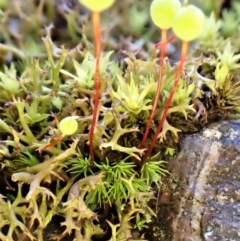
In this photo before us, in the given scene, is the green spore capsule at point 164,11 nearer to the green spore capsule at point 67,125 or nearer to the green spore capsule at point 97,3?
the green spore capsule at point 97,3

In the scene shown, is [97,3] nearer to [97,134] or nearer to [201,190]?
[97,134]

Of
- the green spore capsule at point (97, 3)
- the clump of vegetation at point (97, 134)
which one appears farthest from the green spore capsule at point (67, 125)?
the green spore capsule at point (97, 3)

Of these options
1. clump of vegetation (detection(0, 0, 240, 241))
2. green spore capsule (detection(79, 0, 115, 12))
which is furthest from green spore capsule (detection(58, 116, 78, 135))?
green spore capsule (detection(79, 0, 115, 12))

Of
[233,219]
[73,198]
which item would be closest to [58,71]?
[73,198]

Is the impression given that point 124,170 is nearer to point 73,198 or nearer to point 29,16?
point 73,198

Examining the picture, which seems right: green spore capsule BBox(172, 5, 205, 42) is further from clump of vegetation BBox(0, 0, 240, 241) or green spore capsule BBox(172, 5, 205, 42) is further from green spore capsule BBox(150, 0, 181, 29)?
clump of vegetation BBox(0, 0, 240, 241)
